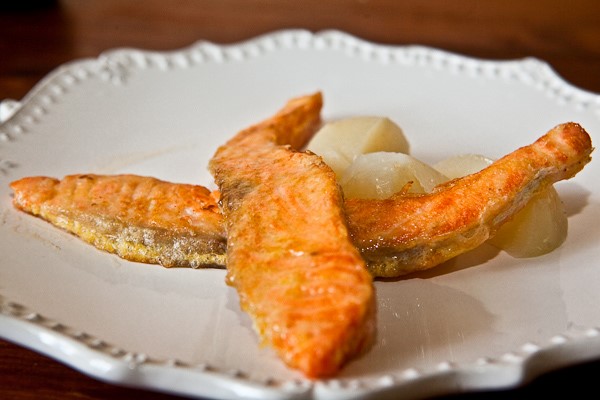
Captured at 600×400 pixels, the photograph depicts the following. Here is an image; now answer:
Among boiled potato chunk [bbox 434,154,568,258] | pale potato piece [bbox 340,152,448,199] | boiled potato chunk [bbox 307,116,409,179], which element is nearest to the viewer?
boiled potato chunk [bbox 434,154,568,258]

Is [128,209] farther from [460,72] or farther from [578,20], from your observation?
[578,20]

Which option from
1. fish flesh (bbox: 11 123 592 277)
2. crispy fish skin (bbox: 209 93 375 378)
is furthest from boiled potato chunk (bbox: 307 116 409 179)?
fish flesh (bbox: 11 123 592 277)

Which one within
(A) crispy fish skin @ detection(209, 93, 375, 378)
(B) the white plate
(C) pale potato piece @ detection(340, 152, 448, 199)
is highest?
(A) crispy fish skin @ detection(209, 93, 375, 378)

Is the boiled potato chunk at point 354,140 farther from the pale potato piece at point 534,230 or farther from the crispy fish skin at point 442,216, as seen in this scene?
the pale potato piece at point 534,230

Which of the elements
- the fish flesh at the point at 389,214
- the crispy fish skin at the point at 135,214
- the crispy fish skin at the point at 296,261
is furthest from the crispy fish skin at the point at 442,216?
the crispy fish skin at the point at 135,214

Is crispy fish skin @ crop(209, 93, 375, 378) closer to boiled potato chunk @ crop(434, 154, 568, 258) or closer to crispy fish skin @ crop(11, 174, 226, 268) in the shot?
crispy fish skin @ crop(11, 174, 226, 268)

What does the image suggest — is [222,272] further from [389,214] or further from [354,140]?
[354,140]

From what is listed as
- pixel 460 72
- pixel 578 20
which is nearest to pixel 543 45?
pixel 578 20
